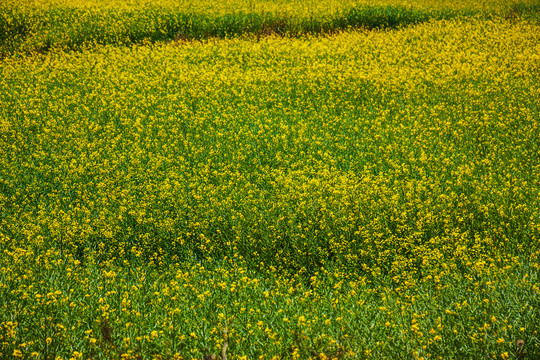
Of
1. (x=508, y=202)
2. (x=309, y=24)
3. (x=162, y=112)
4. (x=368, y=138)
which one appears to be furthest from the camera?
(x=309, y=24)

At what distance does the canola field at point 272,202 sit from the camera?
11.7 feet

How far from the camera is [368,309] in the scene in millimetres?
3951

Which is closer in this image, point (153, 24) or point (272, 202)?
point (272, 202)

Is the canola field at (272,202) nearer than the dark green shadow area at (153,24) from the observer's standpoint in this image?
Yes

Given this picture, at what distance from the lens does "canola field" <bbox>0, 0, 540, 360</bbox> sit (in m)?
3.55

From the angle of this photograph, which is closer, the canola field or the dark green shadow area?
the canola field

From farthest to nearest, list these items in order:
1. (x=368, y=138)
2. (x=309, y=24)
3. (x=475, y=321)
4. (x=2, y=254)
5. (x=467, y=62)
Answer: (x=309, y=24), (x=467, y=62), (x=368, y=138), (x=2, y=254), (x=475, y=321)

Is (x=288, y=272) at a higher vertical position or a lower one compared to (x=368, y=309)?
lower

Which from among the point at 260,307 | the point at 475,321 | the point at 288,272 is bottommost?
the point at 288,272

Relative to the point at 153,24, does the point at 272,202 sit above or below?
below

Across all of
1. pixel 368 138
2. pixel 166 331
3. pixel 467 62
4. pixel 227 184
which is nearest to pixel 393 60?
pixel 467 62

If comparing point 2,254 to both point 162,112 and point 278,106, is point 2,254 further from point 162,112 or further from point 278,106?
point 278,106

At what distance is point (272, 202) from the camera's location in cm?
600

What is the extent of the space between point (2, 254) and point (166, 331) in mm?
2501
